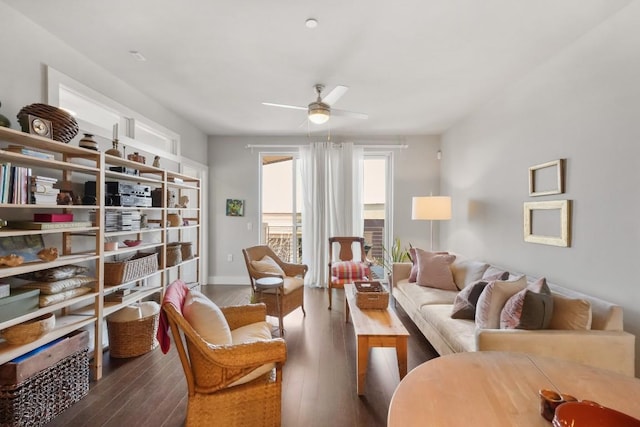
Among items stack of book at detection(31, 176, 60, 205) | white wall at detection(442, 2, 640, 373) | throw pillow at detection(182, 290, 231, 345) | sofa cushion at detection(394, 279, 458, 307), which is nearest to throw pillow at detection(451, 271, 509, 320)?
sofa cushion at detection(394, 279, 458, 307)

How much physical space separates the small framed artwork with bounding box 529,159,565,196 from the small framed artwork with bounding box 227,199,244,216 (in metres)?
4.18

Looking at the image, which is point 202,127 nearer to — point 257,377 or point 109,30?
point 109,30

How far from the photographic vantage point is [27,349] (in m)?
1.73

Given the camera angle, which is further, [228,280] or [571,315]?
[228,280]

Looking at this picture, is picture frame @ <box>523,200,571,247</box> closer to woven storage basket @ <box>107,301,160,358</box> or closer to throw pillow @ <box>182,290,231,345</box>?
throw pillow @ <box>182,290,231,345</box>

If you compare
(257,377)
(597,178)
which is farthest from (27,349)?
(597,178)

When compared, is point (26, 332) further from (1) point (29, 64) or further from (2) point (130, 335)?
(1) point (29, 64)

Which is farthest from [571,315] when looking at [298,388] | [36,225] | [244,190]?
[244,190]

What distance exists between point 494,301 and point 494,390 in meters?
1.25

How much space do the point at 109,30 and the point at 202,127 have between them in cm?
251

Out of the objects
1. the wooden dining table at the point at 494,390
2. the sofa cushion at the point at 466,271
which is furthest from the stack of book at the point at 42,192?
the sofa cushion at the point at 466,271

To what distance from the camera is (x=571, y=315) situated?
72.3 inches

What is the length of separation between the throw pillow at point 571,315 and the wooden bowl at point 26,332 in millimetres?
3236

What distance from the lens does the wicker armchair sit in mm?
1505
